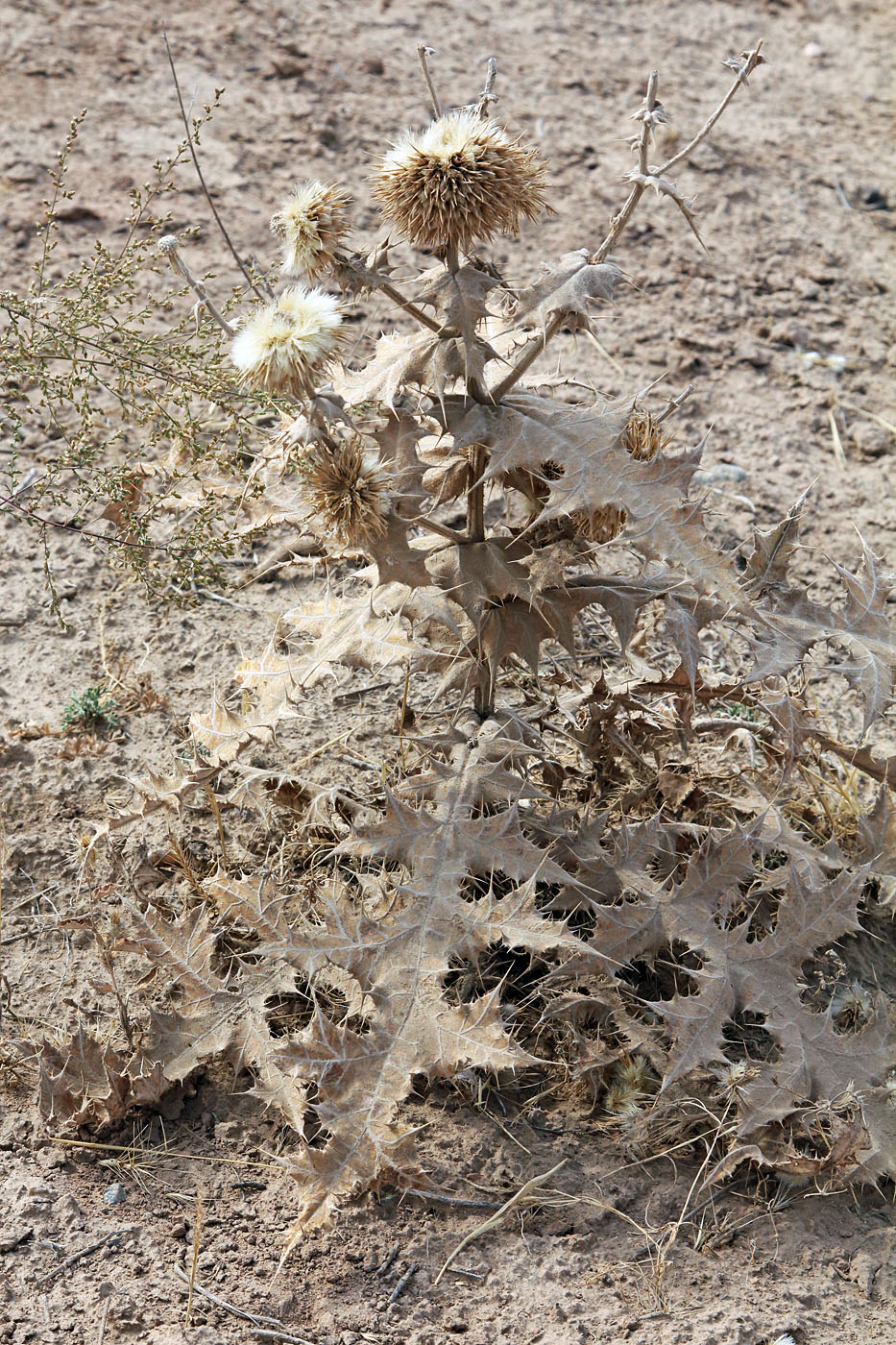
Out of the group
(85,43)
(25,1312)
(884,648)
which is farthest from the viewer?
(85,43)

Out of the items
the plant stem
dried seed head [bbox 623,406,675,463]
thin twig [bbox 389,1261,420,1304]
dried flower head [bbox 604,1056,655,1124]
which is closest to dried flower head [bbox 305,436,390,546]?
the plant stem

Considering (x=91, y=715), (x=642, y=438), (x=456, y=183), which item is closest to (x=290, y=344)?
(x=456, y=183)

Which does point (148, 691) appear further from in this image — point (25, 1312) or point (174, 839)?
point (25, 1312)

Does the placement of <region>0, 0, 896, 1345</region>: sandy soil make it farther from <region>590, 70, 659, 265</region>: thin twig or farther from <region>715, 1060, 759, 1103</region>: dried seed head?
<region>590, 70, 659, 265</region>: thin twig

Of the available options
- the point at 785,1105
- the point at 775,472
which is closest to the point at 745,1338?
the point at 785,1105

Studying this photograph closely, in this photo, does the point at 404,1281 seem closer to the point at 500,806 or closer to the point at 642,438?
the point at 500,806

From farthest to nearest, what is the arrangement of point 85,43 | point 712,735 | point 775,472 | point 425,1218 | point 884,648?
point 85,43 → point 775,472 → point 712,735 → point 884,648 → point 425,1218
